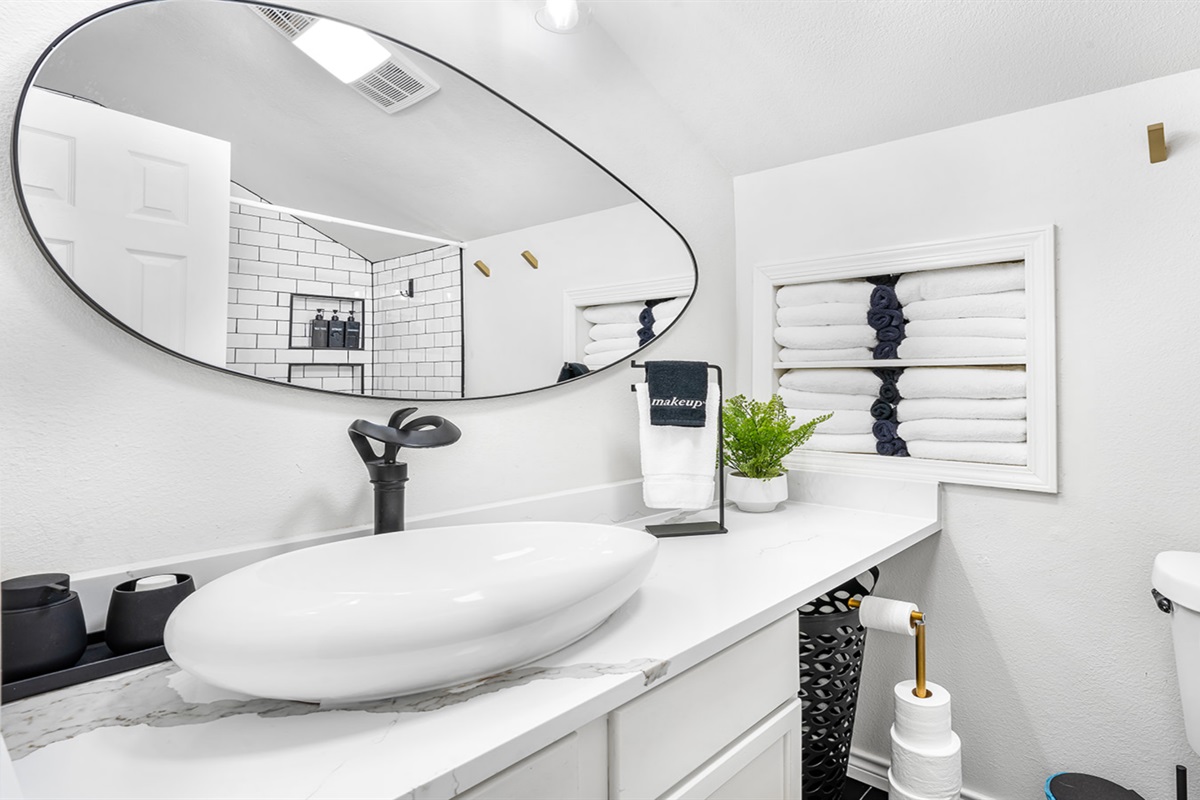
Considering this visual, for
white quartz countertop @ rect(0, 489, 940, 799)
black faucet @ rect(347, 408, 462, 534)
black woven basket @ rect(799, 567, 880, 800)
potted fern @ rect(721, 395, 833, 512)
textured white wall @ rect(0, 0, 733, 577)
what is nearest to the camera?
white quartz countertop @ rect(0, 489, 940, 799)

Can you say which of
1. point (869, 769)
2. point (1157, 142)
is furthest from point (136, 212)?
point (869, 769)

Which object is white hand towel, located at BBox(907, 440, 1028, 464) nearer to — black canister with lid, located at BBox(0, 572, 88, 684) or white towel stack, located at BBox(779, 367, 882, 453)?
white towel stack, located at BBox(779, 367, 882, 453)

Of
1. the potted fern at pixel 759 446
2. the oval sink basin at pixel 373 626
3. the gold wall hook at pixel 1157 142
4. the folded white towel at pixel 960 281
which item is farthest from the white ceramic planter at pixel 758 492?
the gold wall hook at pixel 1157 142

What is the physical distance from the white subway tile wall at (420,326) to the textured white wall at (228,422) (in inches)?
2.0

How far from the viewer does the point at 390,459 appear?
1107 millimetres

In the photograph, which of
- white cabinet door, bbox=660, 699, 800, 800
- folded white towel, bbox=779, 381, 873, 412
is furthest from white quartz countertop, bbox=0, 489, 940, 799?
folded white towel, bbox=779, 381, 873, 412

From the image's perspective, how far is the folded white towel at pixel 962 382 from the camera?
1.62 meters

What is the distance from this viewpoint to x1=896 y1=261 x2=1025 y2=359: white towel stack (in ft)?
5.30

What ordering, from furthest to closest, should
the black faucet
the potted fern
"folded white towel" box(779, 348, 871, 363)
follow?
"folded white towel" box(779, 348, 871, 363) → the potted fern → the black faucet

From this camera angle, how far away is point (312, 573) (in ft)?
2.99

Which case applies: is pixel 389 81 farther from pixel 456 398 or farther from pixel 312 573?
pixel 312 573

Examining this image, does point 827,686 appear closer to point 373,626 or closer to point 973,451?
point 973,451

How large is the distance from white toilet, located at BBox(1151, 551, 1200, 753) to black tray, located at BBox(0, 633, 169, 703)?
69.9 inches

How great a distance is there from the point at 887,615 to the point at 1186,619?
549 mm
